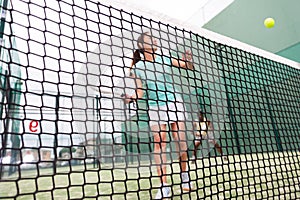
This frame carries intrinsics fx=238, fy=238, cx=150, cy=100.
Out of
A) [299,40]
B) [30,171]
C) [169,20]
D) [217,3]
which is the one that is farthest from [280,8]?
[30,171]

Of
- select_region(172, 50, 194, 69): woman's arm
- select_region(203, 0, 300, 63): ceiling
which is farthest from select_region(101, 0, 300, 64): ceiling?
select_region(172, 50, 194, 69): woman's arm

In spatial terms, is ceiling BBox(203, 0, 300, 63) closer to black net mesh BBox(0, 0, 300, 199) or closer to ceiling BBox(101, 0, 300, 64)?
ceiling BBox(101, 0, 300, 64)

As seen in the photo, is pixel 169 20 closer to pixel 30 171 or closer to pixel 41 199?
pixel 41 199

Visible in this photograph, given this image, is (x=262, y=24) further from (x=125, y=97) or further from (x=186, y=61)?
(x=125, y=97)

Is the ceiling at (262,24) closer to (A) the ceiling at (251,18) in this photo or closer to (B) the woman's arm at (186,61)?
(A) the ceiling at (251,18)

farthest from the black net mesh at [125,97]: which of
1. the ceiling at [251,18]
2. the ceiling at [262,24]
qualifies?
the ceiling at [262,24]

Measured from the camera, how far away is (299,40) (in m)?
2.75

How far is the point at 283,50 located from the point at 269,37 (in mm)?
298

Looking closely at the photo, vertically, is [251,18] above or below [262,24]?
above

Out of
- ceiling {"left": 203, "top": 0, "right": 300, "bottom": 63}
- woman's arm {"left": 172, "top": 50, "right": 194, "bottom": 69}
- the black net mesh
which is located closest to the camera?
the black net mesh

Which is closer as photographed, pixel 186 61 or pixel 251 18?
pixel 186 61

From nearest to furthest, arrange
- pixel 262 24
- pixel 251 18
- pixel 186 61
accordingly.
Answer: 1. pixel 186 61
2. pixel 262 24
3. pixel 251 18

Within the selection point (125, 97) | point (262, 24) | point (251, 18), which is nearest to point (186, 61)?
point (125, 97)

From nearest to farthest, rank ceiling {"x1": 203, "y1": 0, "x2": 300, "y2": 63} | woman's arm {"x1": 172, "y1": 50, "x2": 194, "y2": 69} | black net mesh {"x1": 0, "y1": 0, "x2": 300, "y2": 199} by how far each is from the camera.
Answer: black net mesh {"x1": 0, "y1": 0, "x2": 300, "y2": 199} → woman's arm {"x1": 172, "y1": 50, "x2": 194, "y2": 69} → ceiling {"x1": 203, "y1": 0, "x2": 300, "y2": 63}
